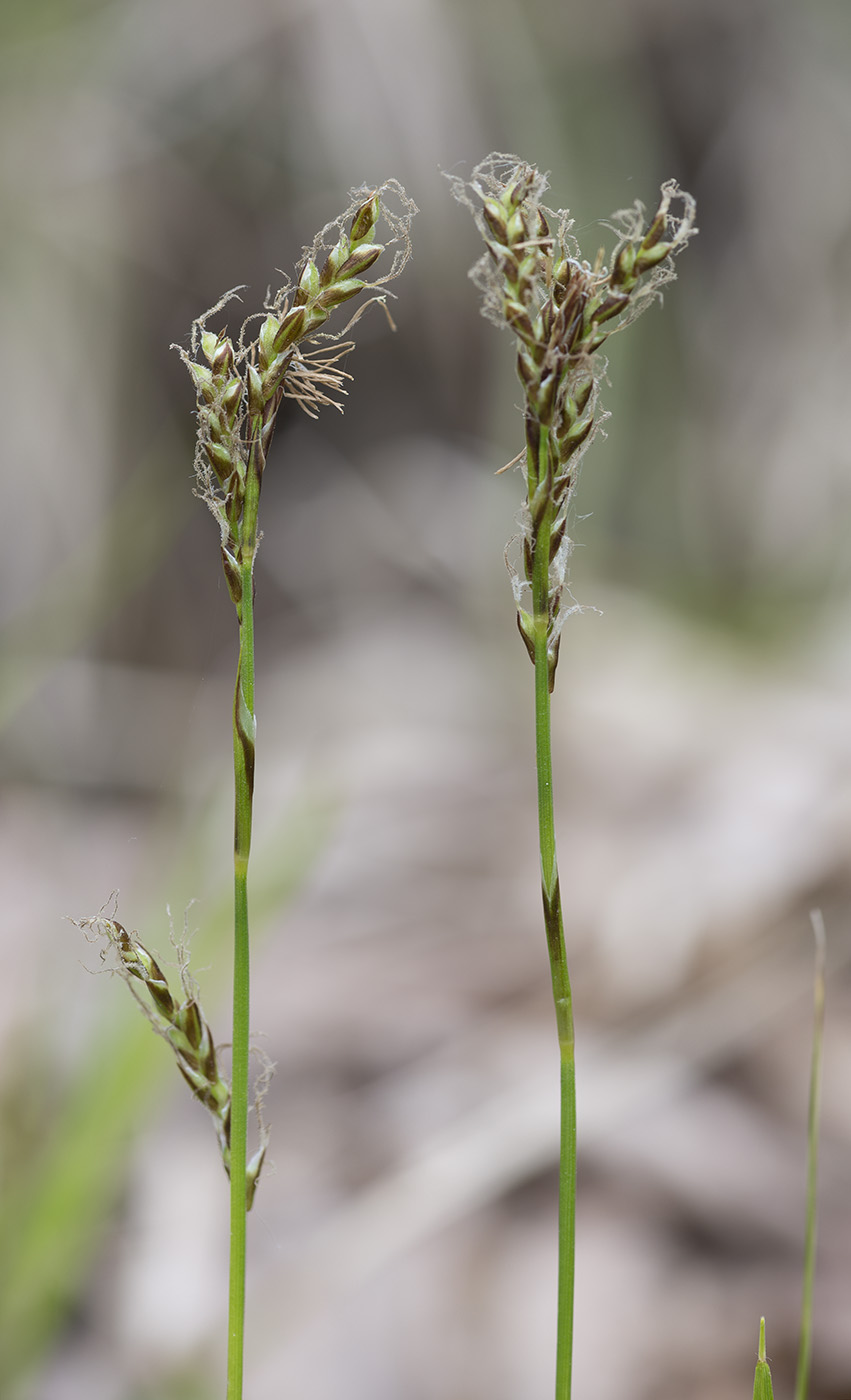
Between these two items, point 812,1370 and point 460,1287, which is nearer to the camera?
point 812,1370

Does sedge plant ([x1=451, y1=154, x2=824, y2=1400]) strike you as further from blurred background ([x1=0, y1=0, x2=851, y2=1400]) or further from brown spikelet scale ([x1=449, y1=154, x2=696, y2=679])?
blurred background ([x1=0, y1=0, x2=851, y2=1400])

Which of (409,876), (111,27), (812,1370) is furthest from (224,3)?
(812,1370)

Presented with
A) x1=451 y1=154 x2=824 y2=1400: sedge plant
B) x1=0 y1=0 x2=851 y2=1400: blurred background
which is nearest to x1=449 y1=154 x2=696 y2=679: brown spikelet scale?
x1=451 y1=154 x2=824 y2=1400: sedge plant

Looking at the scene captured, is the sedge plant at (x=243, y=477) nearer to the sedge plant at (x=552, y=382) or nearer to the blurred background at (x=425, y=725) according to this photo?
the sedge plant at (x=552, y=382)

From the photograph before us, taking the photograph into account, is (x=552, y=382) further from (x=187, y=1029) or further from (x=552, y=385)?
(x=187, y=1029)

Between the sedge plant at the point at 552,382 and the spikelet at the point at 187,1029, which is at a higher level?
the sedge plant at the point at 552,382

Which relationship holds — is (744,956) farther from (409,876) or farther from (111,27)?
(111,27)

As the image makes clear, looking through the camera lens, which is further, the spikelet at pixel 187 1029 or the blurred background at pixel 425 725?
the blurred background at pixel 425 725

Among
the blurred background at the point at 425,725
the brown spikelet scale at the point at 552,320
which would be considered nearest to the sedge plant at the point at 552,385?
the brown spikelet scale at the point at 552,320
